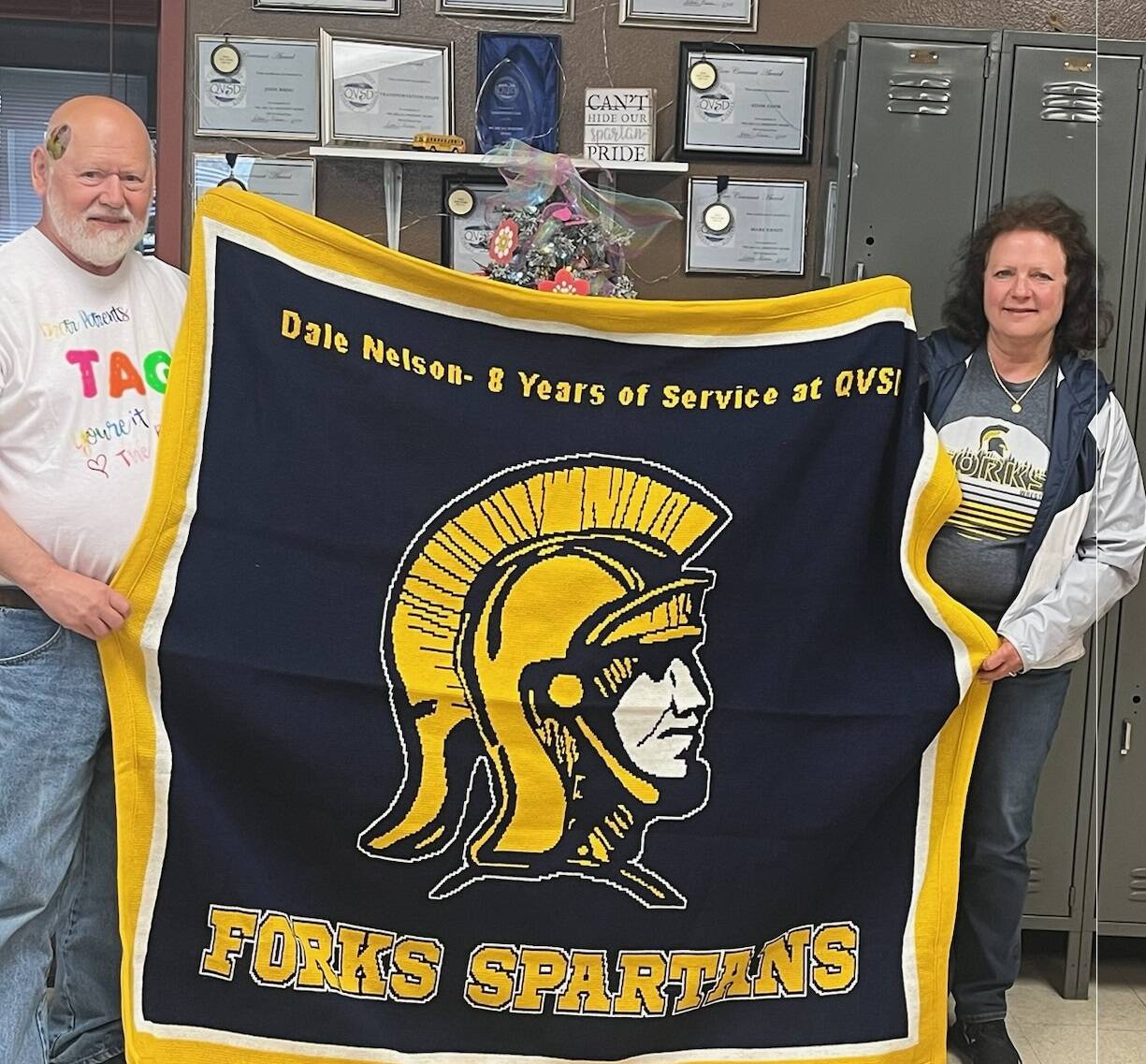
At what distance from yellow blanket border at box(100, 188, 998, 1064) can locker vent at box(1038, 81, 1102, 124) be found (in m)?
0.79

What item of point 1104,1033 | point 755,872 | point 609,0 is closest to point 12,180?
point 609,0

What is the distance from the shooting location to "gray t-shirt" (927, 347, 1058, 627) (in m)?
2.22

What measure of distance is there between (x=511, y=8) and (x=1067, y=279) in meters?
1.37

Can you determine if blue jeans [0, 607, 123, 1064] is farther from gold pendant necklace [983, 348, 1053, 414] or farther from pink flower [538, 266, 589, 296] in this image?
gold pendant necklace [983, 348, 1053, 414]

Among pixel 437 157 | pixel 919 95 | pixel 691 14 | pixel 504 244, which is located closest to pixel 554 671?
pixel 504 244

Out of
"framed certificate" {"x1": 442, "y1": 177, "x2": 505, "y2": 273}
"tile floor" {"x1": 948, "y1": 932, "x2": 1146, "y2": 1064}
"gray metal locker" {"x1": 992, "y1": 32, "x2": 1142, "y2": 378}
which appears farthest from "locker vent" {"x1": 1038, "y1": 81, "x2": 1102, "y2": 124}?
"tile floor" {"x1": 948, "y1": 932, "x2": 1146, "y2": 1064}

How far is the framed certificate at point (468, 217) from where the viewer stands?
294 centimetres

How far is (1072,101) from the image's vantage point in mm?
2633

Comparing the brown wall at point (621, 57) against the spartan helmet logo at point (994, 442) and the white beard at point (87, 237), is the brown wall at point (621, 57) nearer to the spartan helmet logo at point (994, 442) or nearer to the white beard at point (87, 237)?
the spartan helmet logo at point (994, 442)

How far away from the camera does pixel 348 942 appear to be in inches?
80.5

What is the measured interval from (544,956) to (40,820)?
30.6 inches

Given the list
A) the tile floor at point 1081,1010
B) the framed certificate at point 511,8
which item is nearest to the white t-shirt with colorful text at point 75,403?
the framed certificate at point 511,8

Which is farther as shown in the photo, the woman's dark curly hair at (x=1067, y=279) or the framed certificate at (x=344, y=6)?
the framed certificate at (x=344, y=6)

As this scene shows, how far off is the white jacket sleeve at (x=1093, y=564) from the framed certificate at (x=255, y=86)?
1.77m
